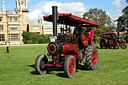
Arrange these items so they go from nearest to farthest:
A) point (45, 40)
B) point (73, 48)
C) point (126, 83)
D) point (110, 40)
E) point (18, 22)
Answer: point (126, 83) → point (73, 48) → point (110, 40) → point (18, 22) → point (45, 40)

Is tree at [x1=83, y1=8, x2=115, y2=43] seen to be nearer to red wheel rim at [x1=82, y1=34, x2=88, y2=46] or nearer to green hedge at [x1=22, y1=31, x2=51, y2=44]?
green hedge at [x1=22, y1=31, x2=51, y2=44]

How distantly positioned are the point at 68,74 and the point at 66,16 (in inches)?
90.3

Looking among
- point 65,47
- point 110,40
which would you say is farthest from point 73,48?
point 110,40

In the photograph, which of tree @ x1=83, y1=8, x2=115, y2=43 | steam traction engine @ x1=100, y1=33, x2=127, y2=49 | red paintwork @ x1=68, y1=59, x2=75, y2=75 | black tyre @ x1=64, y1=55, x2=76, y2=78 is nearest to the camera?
black tyre @ x1=64, y1=55, x2=76, y2=78

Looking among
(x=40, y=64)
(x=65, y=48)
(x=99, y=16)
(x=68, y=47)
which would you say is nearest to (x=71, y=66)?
(x=65, y=48)

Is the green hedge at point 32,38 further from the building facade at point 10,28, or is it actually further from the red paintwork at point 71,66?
the red paintwork at point 71,66

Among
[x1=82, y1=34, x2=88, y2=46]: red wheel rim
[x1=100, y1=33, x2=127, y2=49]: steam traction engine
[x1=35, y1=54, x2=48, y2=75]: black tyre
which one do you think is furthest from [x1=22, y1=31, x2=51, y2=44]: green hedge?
[x1=35, y1=54, x2=48, y2=75]: black tyre

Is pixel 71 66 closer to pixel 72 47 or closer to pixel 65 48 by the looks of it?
pixel 65 48

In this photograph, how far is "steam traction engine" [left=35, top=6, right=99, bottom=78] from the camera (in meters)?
7.12

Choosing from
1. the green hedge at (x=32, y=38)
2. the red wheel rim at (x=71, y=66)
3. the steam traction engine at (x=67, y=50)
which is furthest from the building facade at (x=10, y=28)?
the red wheel rim at (x=71, y=66)

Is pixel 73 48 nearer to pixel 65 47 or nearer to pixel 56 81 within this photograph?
pixel 65 47

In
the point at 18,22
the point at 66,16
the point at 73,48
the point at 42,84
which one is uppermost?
the point at 18,22

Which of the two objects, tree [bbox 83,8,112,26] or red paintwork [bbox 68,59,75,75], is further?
tree [bbox 83,8,112,26]

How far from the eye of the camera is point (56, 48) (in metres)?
7.02
